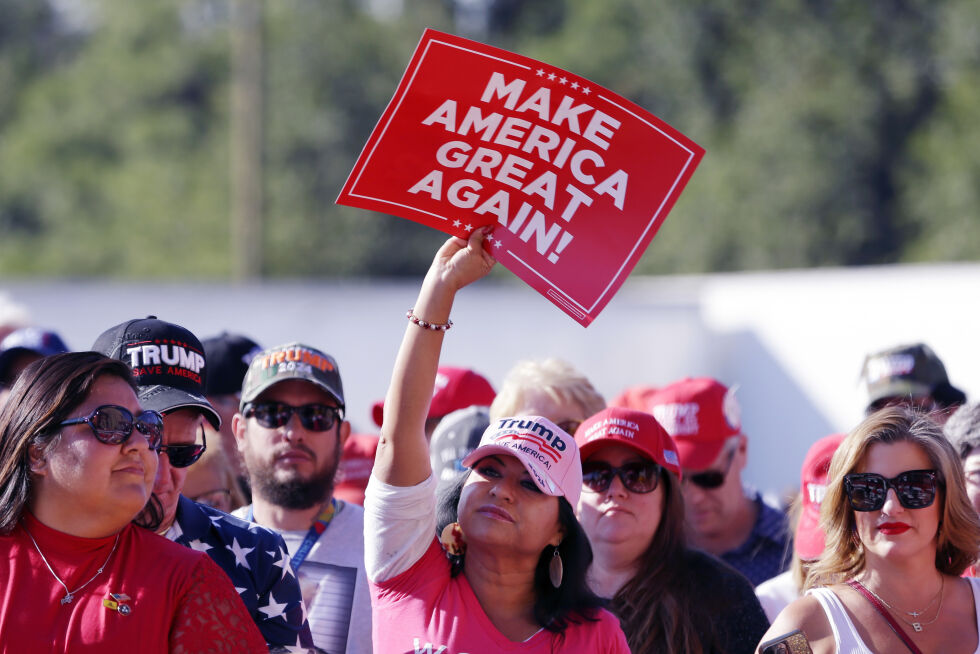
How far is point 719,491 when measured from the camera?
15.5ft

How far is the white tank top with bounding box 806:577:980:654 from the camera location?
10.2 ft

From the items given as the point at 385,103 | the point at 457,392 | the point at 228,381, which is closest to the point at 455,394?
the point at 457,392

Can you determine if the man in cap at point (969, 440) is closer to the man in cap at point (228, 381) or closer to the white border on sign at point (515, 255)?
the white border on sign at point (515, 255)

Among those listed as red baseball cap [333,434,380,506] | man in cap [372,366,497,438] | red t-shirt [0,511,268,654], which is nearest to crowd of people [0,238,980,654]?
red t-shirt [0,511,268,654]

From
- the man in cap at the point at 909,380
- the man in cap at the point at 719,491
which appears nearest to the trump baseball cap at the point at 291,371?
the man in cap at the point at 719,491

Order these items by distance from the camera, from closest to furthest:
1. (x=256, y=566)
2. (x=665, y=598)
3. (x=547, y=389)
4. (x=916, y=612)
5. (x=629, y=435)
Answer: (x=256, y=566)
(x=916, y=612)
(x=665, y=598)
(x=629, y=435)
(x=547, y=389)

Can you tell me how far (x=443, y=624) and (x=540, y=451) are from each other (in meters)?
0.50

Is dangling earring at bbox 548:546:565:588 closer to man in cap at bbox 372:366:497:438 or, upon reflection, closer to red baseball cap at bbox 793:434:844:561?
red baseball cap at bbox 793:434:844:561

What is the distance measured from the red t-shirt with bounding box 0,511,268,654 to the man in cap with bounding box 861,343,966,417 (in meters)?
3.01

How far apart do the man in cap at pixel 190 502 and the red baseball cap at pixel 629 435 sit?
113 cm

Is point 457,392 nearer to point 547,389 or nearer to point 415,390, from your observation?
point 547,389

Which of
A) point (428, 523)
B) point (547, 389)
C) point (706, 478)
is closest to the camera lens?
point (428, 523)

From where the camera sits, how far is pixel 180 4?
3466cm

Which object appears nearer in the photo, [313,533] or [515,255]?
[515,255]
